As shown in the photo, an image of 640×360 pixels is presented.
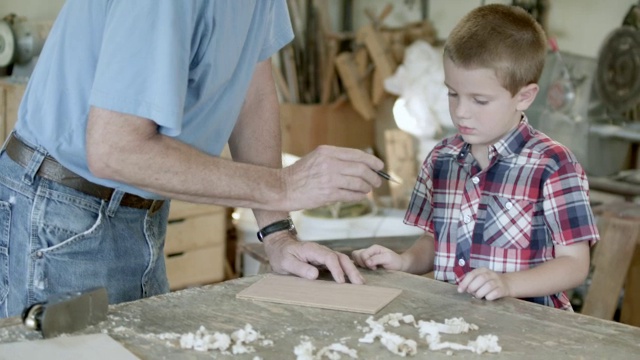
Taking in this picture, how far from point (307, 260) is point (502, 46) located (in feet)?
2.35

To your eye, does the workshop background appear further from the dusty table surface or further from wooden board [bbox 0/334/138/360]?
wooden board [bbox 0/334/138/360]

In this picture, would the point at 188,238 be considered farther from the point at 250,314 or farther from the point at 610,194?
the point at 250,314

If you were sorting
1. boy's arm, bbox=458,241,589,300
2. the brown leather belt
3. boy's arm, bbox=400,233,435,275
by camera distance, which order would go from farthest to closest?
boy's arm, bbox=400,233,435,275 < boy's arm, bbox=458,241,589,300 < the brown leather belt

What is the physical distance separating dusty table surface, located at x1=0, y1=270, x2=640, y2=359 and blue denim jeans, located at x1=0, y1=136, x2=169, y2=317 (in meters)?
0.24

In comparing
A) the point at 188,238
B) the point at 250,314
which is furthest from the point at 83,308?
the point at 188,238

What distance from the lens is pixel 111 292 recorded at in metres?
2.22

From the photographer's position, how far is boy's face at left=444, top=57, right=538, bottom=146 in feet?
7.75

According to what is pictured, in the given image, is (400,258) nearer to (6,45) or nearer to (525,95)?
(525,95)

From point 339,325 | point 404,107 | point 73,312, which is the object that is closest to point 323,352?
point 339,325

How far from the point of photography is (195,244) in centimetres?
491

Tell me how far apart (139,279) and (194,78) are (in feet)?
1.72

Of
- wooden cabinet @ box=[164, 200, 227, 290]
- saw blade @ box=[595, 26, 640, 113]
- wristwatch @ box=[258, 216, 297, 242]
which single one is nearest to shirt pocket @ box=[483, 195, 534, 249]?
wristwatch @ box=[258, 216, 297, 242]

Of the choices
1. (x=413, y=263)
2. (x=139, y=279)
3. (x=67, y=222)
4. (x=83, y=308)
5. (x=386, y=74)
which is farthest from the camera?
(x=386, y=74)

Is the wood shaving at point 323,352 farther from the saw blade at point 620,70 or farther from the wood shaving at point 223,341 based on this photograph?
the saw blade at point 620,70
